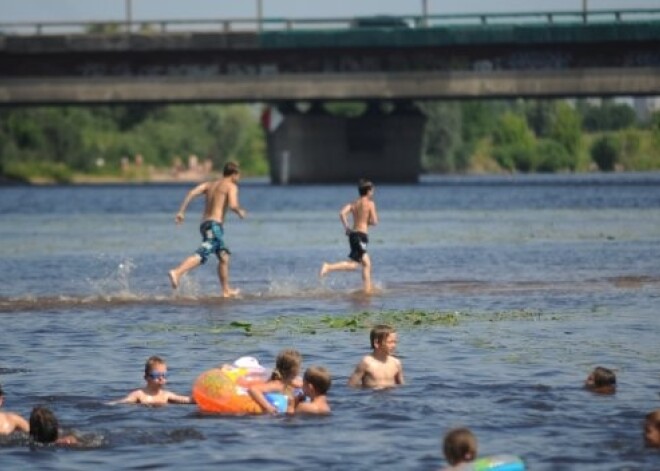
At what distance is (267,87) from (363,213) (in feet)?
180

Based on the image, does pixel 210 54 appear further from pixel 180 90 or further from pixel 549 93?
pixel 549 93

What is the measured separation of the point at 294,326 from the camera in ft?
80.8

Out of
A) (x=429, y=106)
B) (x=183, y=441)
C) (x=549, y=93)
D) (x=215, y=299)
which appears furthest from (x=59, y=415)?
(x=429, y=106)

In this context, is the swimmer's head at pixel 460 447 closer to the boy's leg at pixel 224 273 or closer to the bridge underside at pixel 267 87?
the boy's leg at pixel 224 273

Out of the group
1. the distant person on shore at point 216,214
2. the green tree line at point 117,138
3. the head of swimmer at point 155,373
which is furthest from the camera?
the green tree line at point 117,138

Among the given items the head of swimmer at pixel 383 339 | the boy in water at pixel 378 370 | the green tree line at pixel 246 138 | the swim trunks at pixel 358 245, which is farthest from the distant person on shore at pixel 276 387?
the green tree line at pixel 246 138

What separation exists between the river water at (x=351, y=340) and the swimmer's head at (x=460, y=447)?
1.89m

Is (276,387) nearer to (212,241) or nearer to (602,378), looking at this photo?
(602,378)

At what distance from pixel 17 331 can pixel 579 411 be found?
31.7 ft

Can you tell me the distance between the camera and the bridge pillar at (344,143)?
105 m

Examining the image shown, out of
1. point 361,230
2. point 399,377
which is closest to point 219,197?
point 361,230

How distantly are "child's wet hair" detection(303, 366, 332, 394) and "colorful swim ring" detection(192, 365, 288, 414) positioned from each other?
0.42 metres

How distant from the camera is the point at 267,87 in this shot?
8438cm

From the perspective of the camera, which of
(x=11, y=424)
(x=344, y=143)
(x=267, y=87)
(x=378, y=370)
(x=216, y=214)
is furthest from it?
(x=344, y=143)
